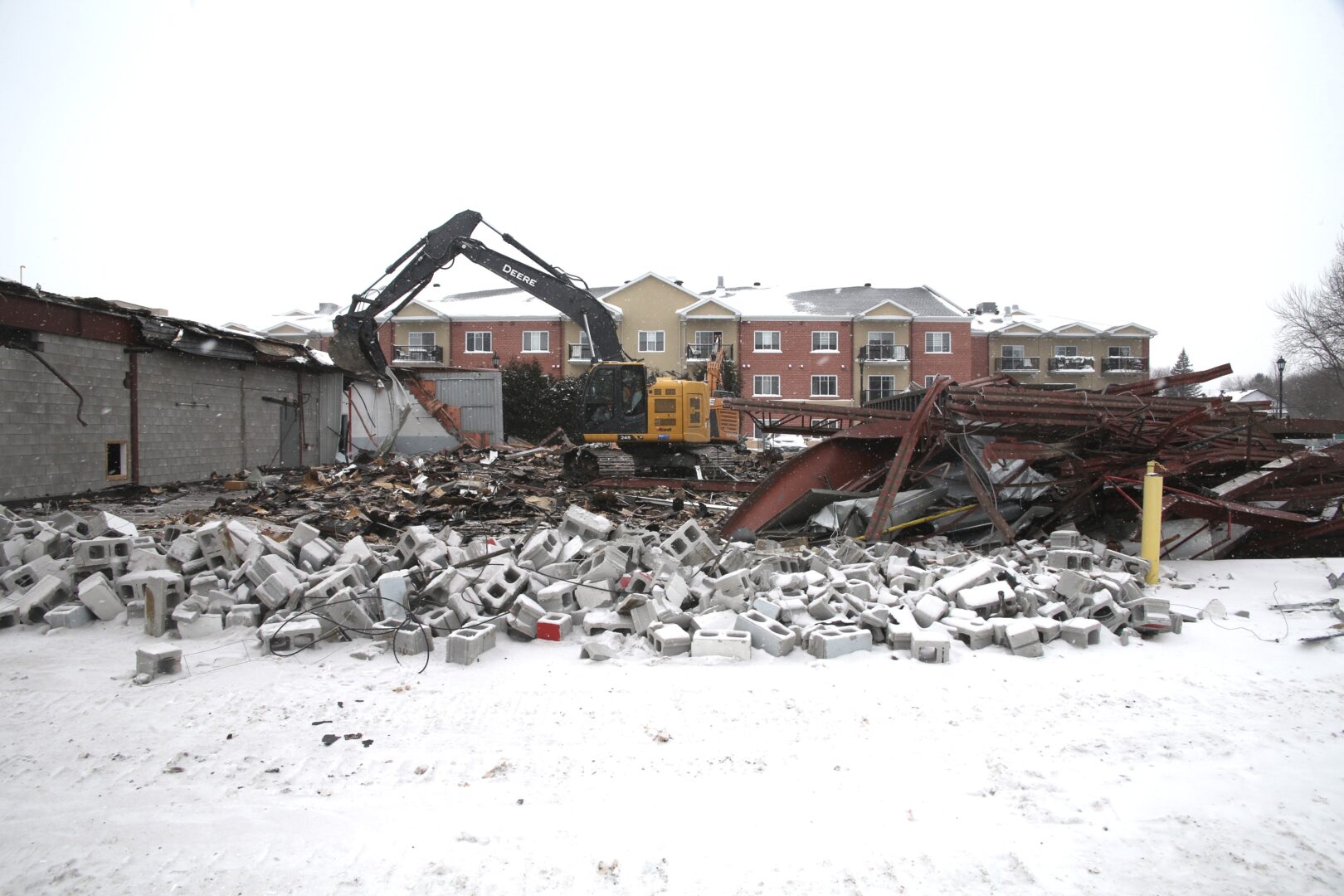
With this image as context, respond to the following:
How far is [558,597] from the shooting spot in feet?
17.2

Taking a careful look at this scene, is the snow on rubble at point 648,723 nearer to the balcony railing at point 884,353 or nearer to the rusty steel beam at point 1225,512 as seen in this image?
the rusty steel beam at point 1225,512

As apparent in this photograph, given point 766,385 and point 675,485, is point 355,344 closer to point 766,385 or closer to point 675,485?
point 675,485

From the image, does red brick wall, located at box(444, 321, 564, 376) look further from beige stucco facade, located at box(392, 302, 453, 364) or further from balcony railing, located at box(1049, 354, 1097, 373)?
balcony railing, located at box(1049, 354, 1097, 373)

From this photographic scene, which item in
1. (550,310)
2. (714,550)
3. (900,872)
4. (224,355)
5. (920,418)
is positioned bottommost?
(900,872)

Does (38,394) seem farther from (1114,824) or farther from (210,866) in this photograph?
(1114,824)

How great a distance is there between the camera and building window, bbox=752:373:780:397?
4269 cm

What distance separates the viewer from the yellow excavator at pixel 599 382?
1535cm

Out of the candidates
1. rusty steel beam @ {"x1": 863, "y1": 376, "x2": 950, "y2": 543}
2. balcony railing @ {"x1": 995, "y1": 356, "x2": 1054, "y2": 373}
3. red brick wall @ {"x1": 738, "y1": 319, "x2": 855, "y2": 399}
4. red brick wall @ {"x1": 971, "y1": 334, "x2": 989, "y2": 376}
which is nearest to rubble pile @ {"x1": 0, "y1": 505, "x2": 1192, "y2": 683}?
rusty steel beam @ {"x1": 863, "y1": 376, "x2": 950, "y2": 543}

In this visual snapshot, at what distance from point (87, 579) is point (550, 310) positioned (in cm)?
3662

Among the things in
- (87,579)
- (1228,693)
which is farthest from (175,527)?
(1228,693)

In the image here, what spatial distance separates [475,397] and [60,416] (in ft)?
44.4

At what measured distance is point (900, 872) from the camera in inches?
100

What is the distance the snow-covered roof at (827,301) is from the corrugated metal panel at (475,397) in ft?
64.6

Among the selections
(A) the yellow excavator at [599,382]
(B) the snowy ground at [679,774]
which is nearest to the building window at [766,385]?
(A) the yellow excavator at [599,382]
